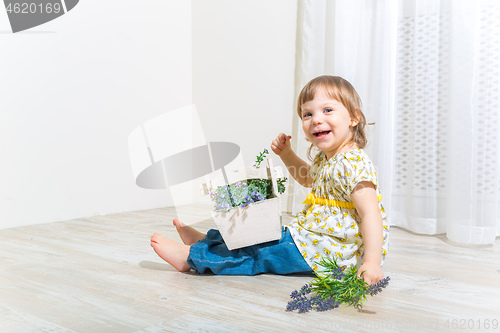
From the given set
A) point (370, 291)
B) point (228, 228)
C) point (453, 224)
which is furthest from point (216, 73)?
point (370, 291)

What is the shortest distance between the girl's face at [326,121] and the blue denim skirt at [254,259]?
24 centimetres

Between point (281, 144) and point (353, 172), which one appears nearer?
point (353, 172)

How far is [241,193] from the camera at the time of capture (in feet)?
3.72

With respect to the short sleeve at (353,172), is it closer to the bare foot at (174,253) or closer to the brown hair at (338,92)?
the brown hair at (338,92)

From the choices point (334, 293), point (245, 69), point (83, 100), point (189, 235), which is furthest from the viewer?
point (245, 69)

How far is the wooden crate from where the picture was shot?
111cm

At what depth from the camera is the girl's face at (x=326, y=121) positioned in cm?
115

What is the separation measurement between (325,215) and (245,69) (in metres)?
1.47

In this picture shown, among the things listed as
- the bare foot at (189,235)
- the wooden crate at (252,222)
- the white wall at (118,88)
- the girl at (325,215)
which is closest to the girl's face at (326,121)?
the girl at (325,215)

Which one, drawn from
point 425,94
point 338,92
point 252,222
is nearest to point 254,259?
point 252,222

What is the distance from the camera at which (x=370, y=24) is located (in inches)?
77.7

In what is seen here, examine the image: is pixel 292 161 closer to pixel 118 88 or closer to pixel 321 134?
pixel 321 134

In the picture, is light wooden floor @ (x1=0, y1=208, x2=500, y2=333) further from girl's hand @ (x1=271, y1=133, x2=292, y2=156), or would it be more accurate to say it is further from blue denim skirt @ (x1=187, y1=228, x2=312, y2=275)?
girl's hand @ (x1=271, y1=133, x2=292, y2=156)

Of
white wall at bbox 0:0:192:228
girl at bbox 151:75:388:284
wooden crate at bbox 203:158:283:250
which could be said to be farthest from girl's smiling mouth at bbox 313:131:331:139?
white wall at bbox 0:0:192:228
